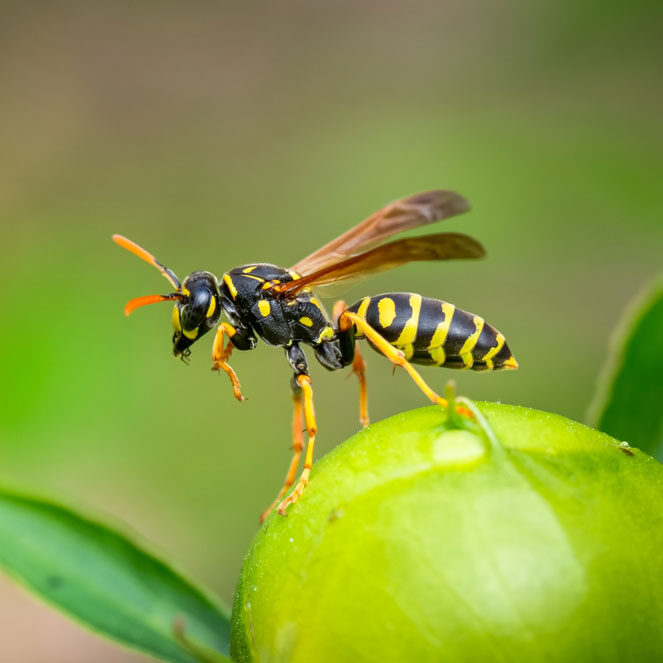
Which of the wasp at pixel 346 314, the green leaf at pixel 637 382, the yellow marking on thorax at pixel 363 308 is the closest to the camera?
the green leaf at pixel 637 382

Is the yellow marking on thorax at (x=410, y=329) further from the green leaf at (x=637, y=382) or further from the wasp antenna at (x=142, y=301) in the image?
the green leaf at (x=637, y=382)

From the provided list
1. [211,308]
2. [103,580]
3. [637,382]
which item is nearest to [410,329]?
[211,308]

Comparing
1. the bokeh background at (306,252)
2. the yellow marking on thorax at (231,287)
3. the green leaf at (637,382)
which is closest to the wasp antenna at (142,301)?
the yellow marking on thorax at (231,287)

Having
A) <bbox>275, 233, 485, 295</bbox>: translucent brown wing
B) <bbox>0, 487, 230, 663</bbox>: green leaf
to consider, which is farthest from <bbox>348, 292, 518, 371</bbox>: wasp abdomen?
<bbox>0, 487, 230, 663</bbox>: green leaf

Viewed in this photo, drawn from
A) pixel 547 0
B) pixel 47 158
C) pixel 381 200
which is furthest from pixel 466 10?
pixel 47 158

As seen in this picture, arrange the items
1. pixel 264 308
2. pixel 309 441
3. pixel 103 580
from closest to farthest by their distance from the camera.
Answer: pixel 103 580
pixel 309 441
pixel 264 308

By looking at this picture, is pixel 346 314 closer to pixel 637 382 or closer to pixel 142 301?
pixel 142 301

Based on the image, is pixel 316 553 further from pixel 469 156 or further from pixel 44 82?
pixel 44 82
